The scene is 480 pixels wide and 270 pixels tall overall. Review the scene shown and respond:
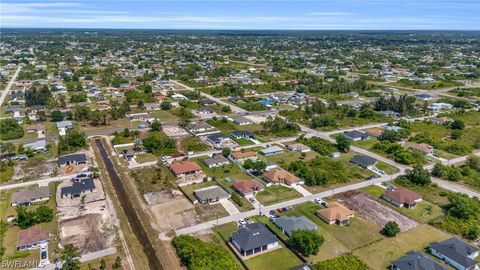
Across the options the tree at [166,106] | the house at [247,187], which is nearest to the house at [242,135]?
the house at [247,187]

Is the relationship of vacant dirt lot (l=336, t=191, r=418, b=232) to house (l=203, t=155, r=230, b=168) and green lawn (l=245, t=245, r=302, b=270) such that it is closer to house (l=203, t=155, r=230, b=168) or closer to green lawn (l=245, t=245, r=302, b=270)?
green lawn (l=245, t=245, r=302, b=270)

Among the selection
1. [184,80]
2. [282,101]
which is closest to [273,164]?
[282,101]

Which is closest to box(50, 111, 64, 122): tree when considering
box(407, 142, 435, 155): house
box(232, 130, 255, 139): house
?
box(232, 130, 255, 139): house

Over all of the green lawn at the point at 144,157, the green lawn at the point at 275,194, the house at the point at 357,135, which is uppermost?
the house at the point at 357,135

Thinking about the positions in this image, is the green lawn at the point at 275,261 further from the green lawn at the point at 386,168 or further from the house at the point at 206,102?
the house at the point at 206,102

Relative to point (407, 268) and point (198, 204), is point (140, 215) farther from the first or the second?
point (407, 268)

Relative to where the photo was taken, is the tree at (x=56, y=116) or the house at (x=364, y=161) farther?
the tree at (x=56, y=116)
